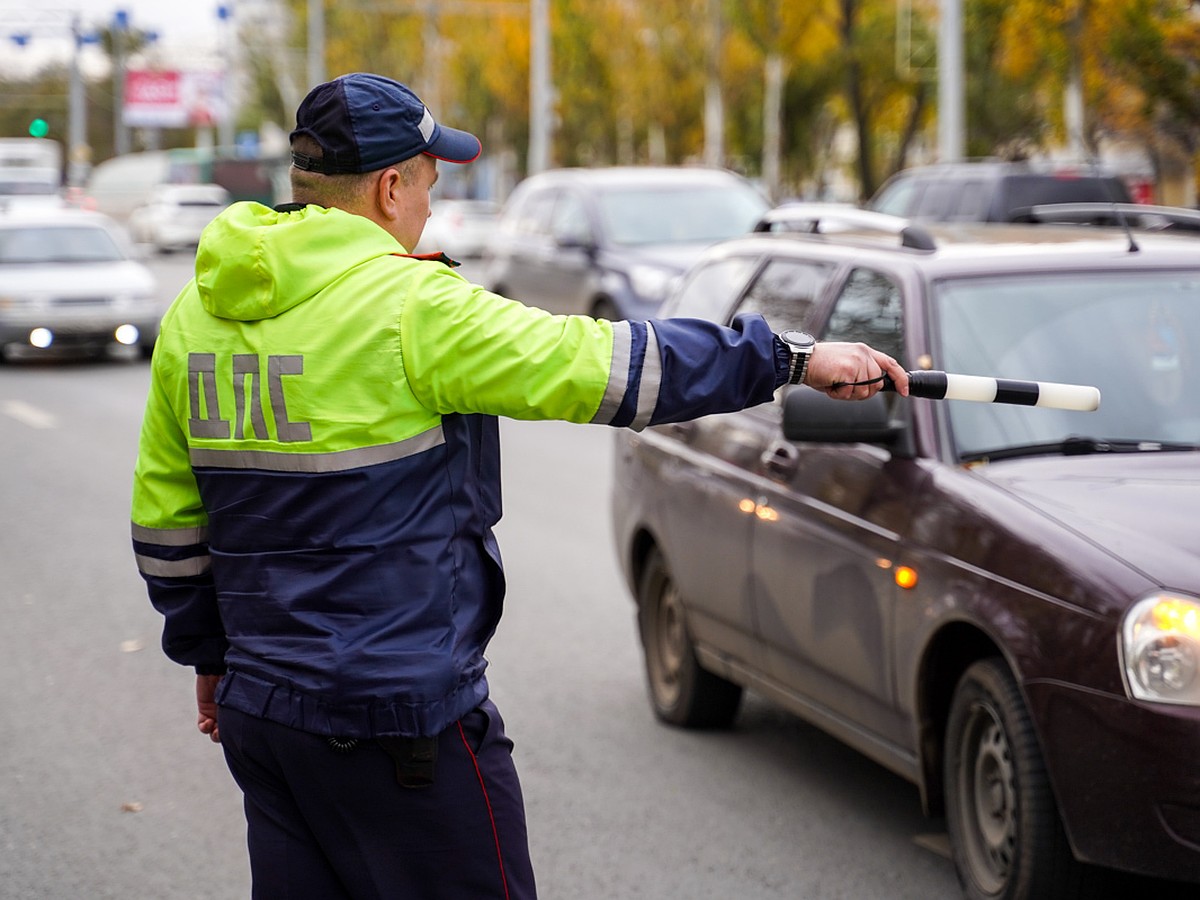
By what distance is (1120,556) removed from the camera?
3959 millimetres

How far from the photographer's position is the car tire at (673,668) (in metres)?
6.21

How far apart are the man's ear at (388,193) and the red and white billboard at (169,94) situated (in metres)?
87.0

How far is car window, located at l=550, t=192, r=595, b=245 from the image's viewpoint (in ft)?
54.3

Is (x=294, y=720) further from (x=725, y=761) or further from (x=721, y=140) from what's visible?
(x=721, y=140)

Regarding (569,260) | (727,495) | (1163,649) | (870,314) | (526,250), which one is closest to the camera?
(1163,649)

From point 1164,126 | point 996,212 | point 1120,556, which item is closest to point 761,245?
point 1120,556

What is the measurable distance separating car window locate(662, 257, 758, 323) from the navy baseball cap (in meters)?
3.45

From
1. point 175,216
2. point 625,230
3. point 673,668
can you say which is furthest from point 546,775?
point 175,216

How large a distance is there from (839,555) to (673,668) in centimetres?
155

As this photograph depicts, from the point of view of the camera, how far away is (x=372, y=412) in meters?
2.73

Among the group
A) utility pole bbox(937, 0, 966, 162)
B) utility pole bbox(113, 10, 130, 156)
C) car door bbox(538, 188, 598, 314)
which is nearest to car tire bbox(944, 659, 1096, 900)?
car door bbox(538, 188, 598, 314)

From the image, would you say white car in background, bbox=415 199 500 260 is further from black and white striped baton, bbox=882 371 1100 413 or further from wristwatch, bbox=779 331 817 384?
wristwatch, bbox=779 331 817 384

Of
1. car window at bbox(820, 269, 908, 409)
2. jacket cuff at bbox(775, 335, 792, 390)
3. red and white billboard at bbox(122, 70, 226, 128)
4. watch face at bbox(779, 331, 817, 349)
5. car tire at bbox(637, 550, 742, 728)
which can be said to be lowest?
car tire at bbox(637, 550, 742, 728)

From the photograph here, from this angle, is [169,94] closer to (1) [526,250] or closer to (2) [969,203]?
(1) [526,250]
